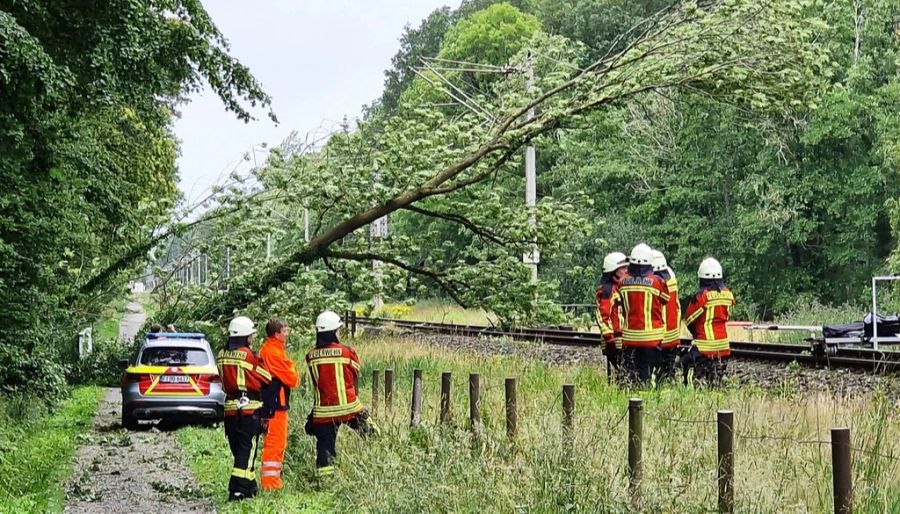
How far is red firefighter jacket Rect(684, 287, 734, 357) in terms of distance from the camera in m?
14.9

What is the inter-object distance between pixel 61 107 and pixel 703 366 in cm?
877

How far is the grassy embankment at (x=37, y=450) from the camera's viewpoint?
1131cm

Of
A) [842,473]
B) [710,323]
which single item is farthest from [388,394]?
[842,473]

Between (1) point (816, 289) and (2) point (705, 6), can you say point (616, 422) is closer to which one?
(2) point (705, 6)

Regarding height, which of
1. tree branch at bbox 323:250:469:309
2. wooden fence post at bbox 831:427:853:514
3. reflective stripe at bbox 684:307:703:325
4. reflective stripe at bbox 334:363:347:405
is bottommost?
wooden fence post at bbox 831:427:853:514

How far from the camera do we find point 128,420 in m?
18.3

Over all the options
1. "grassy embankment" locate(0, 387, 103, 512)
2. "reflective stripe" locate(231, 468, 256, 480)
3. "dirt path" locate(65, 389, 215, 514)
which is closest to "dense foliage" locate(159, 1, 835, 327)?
"grassy embankment" locate(0, 387, 103, 512)

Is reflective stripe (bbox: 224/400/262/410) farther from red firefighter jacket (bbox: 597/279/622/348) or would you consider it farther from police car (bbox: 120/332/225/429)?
police car (bbox: 120/332/225/429)

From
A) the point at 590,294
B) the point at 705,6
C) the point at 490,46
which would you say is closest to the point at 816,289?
the point at 590,294

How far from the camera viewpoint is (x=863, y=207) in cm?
4034

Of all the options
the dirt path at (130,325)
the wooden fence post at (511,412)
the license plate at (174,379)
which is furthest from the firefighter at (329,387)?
the dirt path at (130,325)

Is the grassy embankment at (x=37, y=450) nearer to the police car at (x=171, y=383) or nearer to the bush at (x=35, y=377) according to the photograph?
the bush at (x=35, y=377)

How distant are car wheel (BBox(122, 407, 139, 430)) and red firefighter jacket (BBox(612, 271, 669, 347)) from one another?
8274 millimetres

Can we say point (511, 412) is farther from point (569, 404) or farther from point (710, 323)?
point (710, 323)
